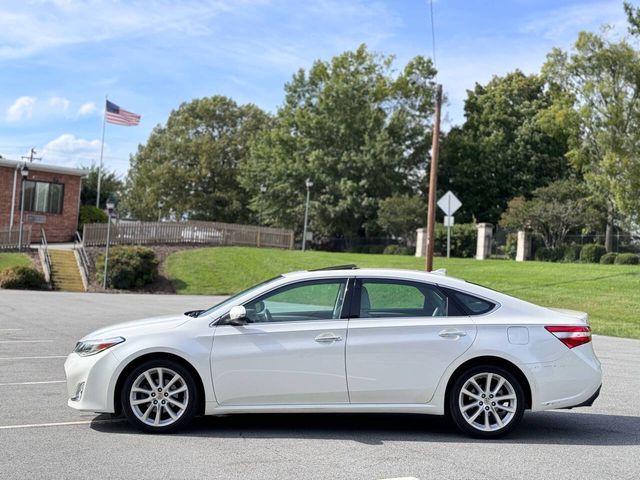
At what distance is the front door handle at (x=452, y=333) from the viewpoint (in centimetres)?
625

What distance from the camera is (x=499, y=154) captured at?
55.6 m

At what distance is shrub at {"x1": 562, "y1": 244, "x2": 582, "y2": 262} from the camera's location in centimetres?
3631

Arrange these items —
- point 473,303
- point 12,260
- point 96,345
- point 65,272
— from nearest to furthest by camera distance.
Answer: point 96,345
point 473,303
point 65,272
point 12,260

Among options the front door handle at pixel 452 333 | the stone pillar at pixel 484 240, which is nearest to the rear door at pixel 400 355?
the front door handle at pixel 452 333

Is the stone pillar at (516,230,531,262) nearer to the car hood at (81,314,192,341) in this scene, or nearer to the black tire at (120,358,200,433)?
the car hood at (81,314,192,341)

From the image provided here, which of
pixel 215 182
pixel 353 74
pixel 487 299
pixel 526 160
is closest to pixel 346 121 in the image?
pixel 353 74

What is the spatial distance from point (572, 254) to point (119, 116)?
1201 inches

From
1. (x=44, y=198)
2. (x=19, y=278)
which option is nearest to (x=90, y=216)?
(x=44, y=198)

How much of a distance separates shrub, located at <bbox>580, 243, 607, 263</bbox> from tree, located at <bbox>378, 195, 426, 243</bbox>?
43.8 ft

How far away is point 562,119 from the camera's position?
4528 centimetres

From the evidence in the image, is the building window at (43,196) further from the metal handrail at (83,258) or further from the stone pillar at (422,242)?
the stone pillar at (422,242)

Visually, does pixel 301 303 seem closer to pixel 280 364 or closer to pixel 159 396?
pixel 280 364

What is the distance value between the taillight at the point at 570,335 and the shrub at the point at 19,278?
26.6 meters

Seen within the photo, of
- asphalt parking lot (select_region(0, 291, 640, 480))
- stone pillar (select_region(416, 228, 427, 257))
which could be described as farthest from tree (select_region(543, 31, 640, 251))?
asphalt parking lot (select_region(0, 291, 640, 480))
